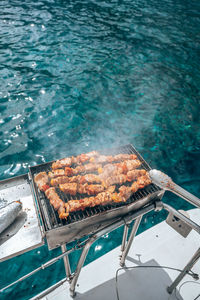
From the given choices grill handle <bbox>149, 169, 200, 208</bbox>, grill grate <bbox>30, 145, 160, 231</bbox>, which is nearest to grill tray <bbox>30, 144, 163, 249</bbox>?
grill grate <bbox>30, 145, 160, 231</bbox>

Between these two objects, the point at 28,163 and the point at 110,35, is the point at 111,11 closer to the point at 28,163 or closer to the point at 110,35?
the point at 110,35

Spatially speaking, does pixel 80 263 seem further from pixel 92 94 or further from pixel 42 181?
pixel 92 94

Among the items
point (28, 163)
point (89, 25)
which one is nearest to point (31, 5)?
point (89, 25)

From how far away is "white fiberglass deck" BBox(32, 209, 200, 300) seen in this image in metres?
3.19

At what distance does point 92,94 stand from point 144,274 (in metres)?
6.94

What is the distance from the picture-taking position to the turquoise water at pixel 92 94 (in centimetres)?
621

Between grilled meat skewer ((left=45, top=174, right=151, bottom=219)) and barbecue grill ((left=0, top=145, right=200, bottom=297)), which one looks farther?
grilled meat skewer ((left=45, top=174, right=151, bottom=219))

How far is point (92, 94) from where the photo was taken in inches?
340

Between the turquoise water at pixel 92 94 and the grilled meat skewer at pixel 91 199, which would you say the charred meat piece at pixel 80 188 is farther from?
the turquoise water at pixel 92 94

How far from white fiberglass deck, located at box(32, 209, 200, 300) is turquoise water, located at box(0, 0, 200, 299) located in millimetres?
1054

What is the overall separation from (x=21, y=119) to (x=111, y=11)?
1307cm

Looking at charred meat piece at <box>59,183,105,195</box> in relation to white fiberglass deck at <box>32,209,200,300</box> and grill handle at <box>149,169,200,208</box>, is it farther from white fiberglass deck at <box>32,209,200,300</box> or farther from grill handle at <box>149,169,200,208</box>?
white fiberglass deck at <box>32,209,200,300</box>

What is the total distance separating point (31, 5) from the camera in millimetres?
15078

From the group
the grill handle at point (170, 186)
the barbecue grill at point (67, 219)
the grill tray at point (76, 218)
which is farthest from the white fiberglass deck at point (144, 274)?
the grill handle at point (170, 186)
